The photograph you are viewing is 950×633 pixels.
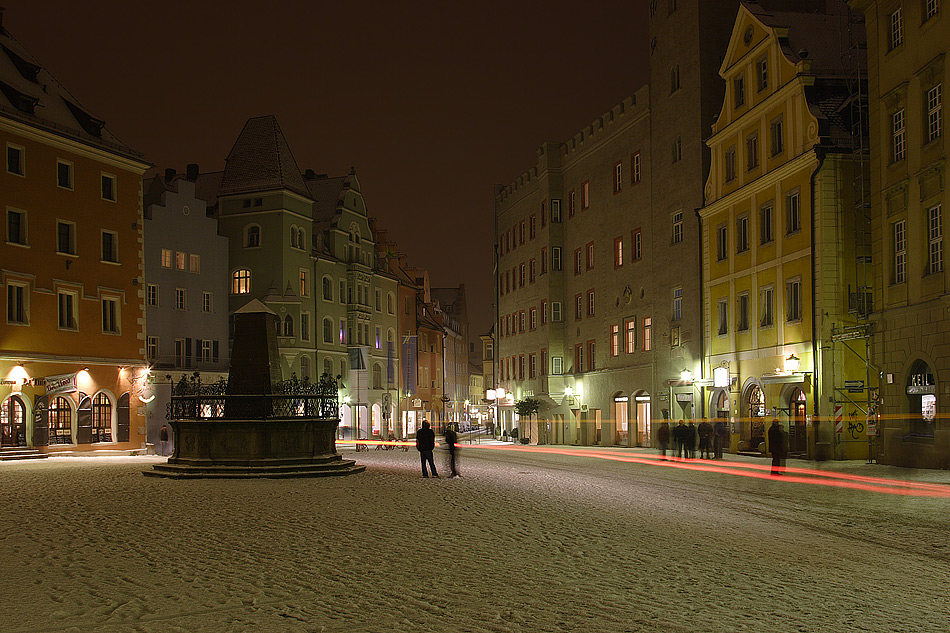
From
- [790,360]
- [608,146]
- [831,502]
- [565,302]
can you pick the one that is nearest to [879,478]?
[831,502]

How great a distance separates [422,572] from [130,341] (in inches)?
1590

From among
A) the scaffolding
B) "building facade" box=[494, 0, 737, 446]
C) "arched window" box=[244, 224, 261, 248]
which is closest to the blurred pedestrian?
the scaffolding

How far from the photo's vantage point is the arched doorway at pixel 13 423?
132 feet

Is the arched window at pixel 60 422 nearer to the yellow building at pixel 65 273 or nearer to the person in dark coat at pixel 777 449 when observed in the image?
the yellow building at pixel 65 273

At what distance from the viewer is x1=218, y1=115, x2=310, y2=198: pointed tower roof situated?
204 feet

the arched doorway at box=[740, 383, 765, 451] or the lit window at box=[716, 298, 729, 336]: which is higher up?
the lit window at box=[716, 298, 729, 336]

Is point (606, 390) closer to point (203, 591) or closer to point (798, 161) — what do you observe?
point (798, 161)

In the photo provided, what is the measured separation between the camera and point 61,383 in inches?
1672

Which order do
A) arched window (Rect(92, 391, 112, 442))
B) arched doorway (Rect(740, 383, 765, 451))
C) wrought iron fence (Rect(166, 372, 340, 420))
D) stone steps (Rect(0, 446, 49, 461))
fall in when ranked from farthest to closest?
1. arched window (Rect(92, 391, 112, 442))
2. stone steps (Rect(0, 446, 49, 461))
3. arched doorway (Rect(740, 383, 765, 451))
4. wrought iron fence (Rect(166, 372, 340, 420))

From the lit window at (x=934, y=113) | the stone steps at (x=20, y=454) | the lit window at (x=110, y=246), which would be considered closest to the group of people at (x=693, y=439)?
the lit window at (x=934, y=113)

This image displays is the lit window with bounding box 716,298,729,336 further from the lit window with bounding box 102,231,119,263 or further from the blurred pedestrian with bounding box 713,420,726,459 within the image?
the lit window with bounding box 102,231,119,263

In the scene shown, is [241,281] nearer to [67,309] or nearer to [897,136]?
[67,309]

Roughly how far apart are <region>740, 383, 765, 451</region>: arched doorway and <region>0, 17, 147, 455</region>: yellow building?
29241mm

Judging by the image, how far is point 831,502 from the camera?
18859mm
